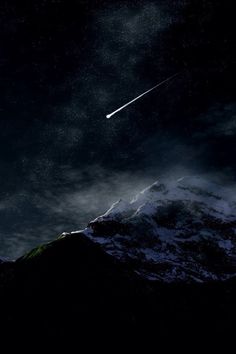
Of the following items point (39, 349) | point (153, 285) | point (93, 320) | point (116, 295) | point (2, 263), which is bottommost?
point (39, 349)

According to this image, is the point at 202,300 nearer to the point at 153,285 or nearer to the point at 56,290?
the point at 153,285

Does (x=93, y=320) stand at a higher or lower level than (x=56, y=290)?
lower

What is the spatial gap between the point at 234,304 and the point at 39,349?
3676 inches

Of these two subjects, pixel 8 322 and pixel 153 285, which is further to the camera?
pixel 153 285

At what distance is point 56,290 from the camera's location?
140 m

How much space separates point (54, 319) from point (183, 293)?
251ft

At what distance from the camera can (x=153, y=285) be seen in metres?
175

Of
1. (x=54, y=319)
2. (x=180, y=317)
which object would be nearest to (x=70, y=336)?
(x=54, y=319)

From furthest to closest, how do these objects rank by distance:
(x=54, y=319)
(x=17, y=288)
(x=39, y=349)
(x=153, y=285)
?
(x=153, y=285) < (x=17, y=288) < (x=54, y=319) < (x=39, y=349)

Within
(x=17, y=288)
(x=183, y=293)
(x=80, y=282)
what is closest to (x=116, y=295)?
(x=80, y=282)

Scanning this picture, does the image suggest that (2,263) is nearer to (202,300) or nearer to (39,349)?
(39,349)

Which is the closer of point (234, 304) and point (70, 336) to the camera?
point (70, 336)

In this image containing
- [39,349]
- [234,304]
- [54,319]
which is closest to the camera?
[39,349]

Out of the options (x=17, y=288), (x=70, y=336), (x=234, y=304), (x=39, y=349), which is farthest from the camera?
(x=234, y=304)
